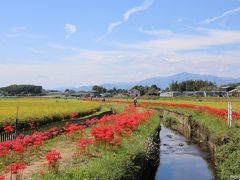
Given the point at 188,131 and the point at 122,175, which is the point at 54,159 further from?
the point at 188,131

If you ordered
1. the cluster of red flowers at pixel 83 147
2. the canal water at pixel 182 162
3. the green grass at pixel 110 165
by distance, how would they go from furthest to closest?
the canal water at pixel 182 162 → the cluster of red flowers at pixel 83 147 → the green grass at pixel 110 165

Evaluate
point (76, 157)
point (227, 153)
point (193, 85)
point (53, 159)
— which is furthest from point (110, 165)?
point (193, 85)

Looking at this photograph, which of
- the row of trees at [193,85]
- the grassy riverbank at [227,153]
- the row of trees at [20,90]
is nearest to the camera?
the grassy riverbank at [227,153]

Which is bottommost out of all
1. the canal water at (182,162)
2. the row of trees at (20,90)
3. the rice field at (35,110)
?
the canal water at (182,162)

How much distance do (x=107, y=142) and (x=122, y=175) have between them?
386 cm

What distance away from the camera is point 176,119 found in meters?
44.8

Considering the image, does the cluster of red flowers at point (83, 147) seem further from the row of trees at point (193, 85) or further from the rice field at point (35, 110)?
the row of trees at point (193, 85)

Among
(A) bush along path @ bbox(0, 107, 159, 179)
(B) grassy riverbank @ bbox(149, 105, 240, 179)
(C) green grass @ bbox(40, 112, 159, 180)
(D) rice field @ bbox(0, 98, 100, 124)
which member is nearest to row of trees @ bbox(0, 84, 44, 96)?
(D) rice field @ bbox(0, 98, 100, 124)

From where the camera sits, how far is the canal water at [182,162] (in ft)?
66.0

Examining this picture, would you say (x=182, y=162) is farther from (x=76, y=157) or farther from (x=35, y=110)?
(x=35, y=110)

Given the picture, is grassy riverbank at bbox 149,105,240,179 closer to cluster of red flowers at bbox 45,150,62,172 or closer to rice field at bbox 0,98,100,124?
cluster of red flowers at bbox 45,150,62,172

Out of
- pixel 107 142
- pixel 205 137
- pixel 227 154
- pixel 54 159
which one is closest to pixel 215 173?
pixel 227 154

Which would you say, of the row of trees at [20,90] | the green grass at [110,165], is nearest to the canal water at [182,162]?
the green grass at [110,165]

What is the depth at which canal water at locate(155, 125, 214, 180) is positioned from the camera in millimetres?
20127
